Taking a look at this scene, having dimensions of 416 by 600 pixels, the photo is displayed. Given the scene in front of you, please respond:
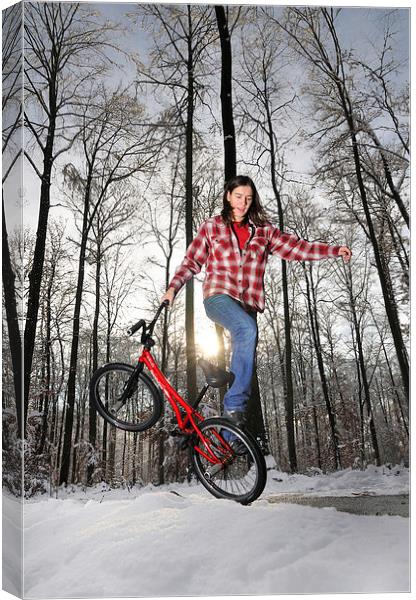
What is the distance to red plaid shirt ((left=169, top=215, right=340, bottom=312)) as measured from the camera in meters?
3.73

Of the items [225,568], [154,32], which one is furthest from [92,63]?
[225,568]

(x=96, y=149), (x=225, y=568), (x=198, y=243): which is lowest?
(x=225, y=568)

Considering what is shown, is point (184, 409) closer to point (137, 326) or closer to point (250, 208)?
point (137, 326)

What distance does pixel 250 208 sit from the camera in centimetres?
388

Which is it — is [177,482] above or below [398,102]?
below

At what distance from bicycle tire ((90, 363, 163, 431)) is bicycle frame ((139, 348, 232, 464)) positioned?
6 centimetres

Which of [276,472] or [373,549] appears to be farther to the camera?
[276,472]

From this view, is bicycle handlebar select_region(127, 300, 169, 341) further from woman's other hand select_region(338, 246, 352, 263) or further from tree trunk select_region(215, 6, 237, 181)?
woman's other hand select_region(338, 246, 352, 263)

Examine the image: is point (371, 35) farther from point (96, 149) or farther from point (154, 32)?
point (96, 149)

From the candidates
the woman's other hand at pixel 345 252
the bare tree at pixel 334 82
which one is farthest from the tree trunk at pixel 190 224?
the woman's other hand at pixel 345 252

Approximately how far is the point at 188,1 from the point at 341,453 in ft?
10.3

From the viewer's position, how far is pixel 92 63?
3910 millimetres

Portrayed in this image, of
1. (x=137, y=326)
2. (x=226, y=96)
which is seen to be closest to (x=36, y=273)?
(x=137, y=326)

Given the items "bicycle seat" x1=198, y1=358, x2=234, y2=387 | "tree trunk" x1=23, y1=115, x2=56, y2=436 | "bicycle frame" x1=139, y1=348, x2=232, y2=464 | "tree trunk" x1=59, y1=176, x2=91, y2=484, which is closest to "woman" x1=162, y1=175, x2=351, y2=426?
"bicycle seat" x1=198, y1=358, x2=234, y2=387
